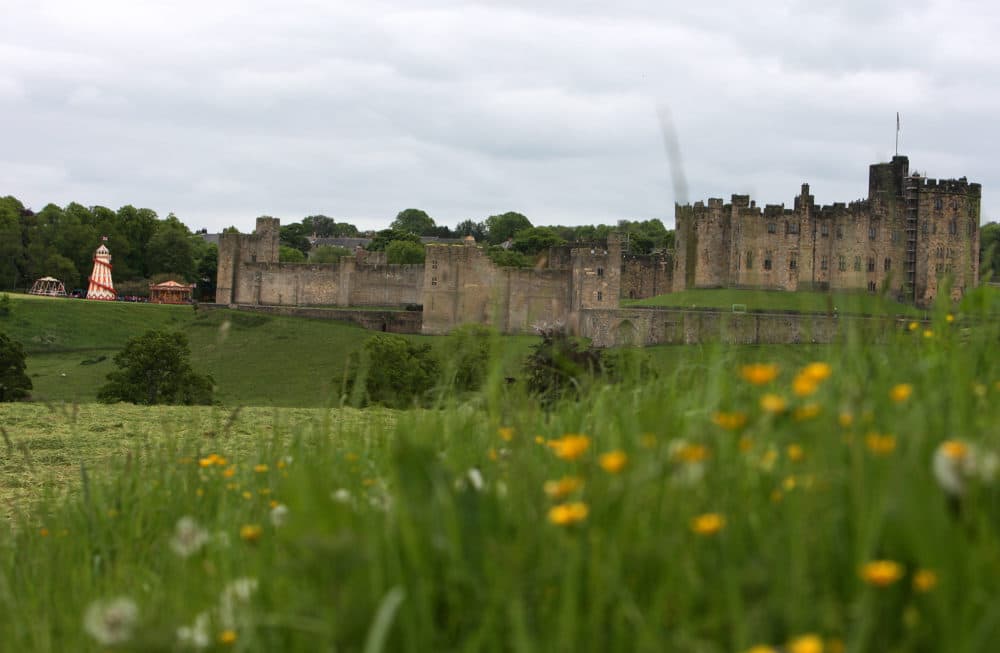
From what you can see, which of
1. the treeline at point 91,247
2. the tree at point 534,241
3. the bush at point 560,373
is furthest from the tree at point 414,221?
the bush at point 560,373

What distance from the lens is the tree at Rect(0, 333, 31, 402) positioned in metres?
30.5

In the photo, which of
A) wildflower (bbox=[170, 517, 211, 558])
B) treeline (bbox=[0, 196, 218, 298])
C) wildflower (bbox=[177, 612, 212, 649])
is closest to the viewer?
wildflower (bbox=[177, 612, 212, 649])

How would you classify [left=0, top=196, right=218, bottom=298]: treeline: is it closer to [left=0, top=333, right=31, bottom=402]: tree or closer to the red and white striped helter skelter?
the red and white striped helter skelter

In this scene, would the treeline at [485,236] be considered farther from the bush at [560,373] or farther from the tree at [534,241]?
the bush at [560,373]

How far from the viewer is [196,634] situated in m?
2.45

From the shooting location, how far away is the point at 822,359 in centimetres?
429

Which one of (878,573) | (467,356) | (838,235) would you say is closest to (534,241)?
(838,235)

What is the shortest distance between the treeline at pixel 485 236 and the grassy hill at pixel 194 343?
19.8 meters

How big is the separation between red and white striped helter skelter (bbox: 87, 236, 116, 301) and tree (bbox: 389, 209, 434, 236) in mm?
75965

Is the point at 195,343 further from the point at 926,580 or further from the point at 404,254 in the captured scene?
the point at 926,580

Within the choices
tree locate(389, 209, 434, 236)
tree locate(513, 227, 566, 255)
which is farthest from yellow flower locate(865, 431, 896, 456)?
tree locate(389, 209, 434, 236)

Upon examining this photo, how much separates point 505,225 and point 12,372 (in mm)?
103693

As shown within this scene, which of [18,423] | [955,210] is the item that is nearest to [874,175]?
[955,210]

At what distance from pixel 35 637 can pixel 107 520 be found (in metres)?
1.34
